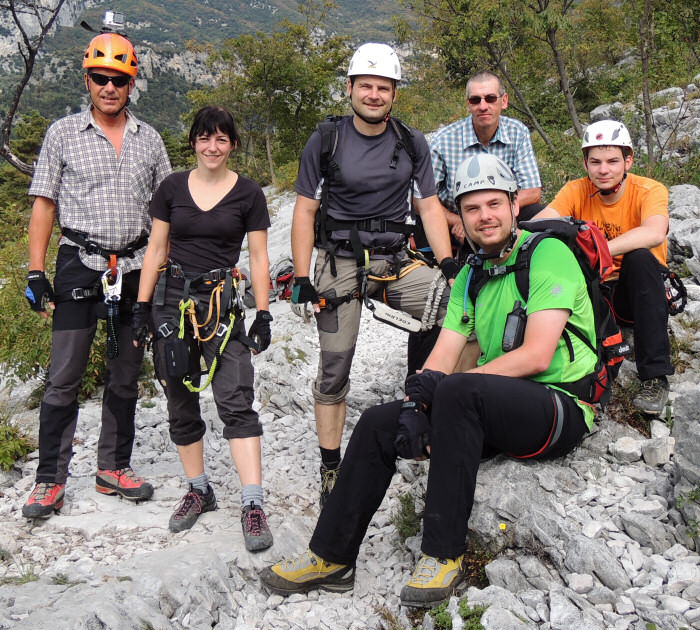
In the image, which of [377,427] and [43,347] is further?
[43,347]

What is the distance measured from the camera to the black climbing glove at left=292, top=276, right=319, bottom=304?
481 cm

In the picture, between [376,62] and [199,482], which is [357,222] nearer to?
[376,62]

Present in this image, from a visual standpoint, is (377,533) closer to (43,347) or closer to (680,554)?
(680,554)

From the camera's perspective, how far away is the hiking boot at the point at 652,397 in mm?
4738

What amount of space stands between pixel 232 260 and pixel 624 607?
334 centimetres

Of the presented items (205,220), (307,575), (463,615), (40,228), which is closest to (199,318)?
(205,220)

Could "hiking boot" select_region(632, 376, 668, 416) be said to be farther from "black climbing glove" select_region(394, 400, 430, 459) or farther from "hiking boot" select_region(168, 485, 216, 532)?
"hiking boot" select_region(168, 485, 216, 532)

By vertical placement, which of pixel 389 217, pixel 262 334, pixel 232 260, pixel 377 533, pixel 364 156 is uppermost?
pixel 364 156

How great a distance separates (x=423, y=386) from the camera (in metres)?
3.72

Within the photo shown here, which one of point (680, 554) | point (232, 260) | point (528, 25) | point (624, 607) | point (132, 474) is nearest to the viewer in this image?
point (624, 607)

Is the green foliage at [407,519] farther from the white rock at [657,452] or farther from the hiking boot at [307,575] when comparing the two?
the white rock at [657,452]

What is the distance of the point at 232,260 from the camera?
4.67 m

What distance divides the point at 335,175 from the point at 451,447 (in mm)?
2310

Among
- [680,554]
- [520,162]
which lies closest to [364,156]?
[520,162]
